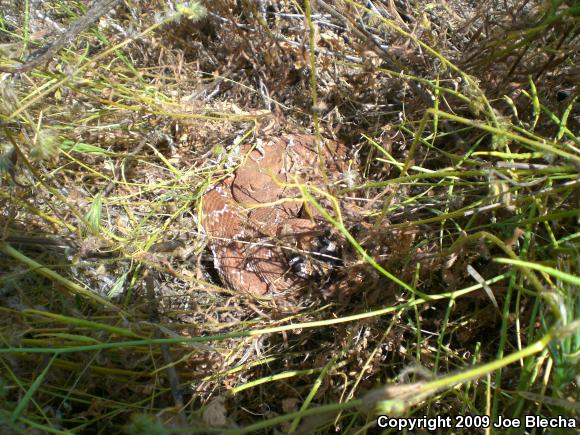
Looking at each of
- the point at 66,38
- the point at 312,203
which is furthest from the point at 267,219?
the point at 66,38

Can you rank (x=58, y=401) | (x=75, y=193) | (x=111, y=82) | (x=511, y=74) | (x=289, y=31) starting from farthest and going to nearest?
(x=289, y=31), (x=111, y=82), (x=75, y=193), (x=511, y=74), (x=58, y=401)

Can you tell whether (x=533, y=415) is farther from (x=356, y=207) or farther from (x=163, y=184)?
(x=163, y=184)

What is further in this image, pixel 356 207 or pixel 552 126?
pixel 356 207

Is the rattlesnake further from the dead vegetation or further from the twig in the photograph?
the twig

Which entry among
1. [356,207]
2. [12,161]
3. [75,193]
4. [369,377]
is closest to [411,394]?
[369,377]

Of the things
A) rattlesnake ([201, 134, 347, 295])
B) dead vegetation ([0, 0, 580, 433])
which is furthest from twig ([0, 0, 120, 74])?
rattlesnake ([201, 134, 347, 295])
